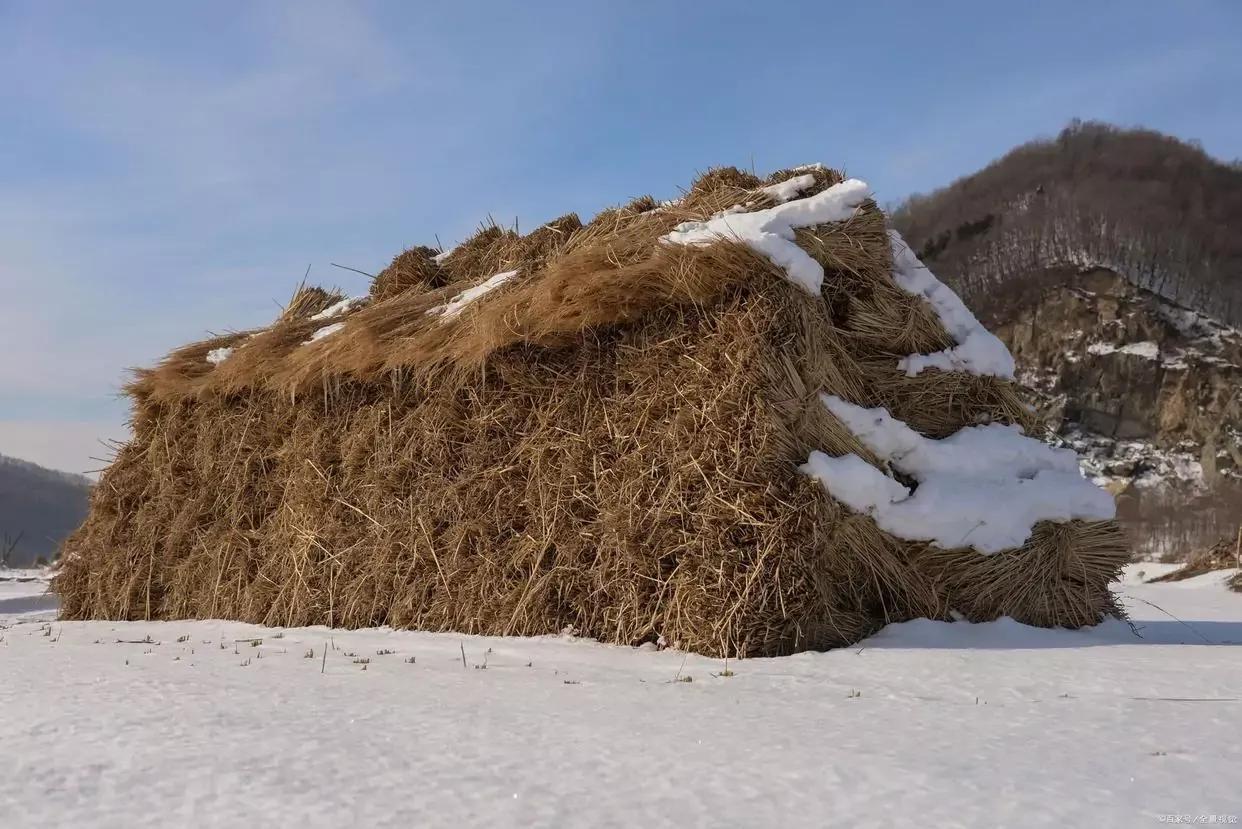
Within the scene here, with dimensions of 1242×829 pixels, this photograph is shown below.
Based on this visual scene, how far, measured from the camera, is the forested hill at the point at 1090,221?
139 feet

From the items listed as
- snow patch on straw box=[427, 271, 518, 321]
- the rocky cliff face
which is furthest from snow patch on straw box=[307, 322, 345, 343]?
the rocky cliff face

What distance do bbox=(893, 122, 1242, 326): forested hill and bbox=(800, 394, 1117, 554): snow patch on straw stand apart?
39176 mm

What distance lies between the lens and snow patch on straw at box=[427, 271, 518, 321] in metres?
6.07

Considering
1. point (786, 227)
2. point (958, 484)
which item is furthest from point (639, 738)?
point (786, 227)

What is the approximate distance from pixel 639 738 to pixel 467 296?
4.26 meters

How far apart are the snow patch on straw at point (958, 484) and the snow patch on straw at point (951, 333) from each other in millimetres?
372

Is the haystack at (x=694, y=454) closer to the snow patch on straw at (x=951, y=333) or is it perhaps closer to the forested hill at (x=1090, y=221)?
the snow patch on straw at (x=951, y=333)

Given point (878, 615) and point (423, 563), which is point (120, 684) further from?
point (878, 615)

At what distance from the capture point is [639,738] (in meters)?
2.54

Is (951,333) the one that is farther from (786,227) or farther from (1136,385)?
(1136,385)

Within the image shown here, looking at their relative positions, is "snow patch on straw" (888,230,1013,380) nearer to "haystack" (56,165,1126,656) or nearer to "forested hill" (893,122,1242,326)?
"haystack" (56,165,1126,656)

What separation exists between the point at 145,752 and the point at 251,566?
4.86m

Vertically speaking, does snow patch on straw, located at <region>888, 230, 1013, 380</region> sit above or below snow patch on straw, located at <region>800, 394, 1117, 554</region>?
above

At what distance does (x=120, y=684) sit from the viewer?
3.52 metres
